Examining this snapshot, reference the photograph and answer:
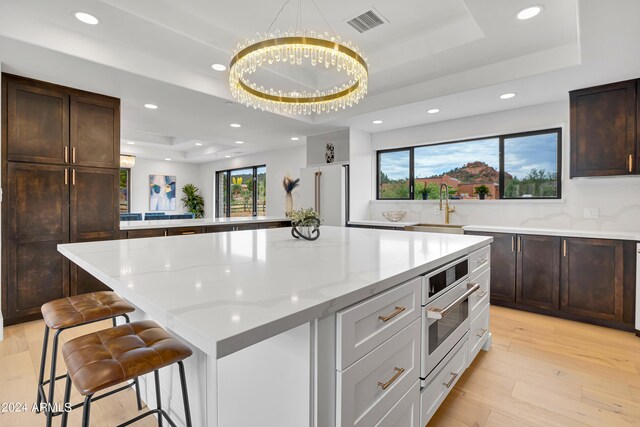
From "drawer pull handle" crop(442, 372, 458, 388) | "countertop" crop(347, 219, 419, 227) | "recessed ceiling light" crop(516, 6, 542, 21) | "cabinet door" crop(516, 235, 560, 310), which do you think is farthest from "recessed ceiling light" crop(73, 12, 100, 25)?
"cabinet door" crop(516, 235, 560, 310)

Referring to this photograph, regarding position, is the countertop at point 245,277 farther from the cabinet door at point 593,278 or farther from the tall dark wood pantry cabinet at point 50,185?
Answer: the cabinet door at point 593,278

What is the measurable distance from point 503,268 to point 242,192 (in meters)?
6.93

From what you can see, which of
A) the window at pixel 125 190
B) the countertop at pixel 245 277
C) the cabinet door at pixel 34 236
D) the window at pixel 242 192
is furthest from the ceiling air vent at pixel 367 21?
the window at pixel 125 190

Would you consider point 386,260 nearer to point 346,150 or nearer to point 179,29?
point 179,29

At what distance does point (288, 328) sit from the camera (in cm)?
77

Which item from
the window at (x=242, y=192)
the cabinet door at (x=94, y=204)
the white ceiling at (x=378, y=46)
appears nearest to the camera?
the white ceiling at (x=378, y=46)

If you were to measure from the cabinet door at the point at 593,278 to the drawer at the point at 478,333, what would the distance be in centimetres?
143

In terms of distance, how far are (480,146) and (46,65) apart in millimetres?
5078

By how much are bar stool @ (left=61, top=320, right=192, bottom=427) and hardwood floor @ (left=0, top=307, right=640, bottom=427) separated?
2.47ft

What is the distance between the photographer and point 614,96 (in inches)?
123

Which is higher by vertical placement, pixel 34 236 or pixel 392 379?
pixel 34 236

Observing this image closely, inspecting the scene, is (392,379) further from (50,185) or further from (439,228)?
(50,185)

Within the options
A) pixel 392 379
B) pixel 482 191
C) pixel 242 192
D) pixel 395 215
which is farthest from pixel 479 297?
pixel 242 192

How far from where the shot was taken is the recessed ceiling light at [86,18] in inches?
96.6
